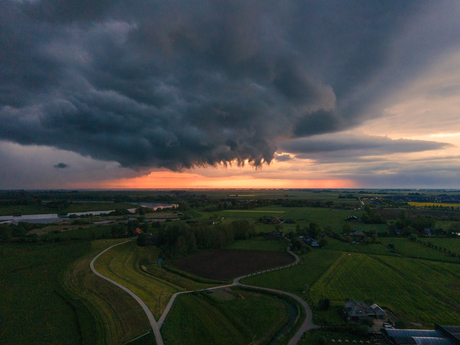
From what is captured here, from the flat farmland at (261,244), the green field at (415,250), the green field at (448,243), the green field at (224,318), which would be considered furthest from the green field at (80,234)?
the green field at (448,243)

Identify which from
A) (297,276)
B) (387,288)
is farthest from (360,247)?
(297,276)

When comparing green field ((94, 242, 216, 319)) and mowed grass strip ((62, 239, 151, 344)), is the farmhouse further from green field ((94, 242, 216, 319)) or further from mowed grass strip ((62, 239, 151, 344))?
green field ((94, 242, 216, 319))

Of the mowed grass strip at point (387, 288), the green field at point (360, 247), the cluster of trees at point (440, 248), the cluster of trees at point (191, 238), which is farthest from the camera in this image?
the cluster of trees at point (191, 238)

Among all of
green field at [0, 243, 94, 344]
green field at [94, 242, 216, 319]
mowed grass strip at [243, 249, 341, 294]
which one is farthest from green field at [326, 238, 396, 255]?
green field at [0, 243, 94, 344]

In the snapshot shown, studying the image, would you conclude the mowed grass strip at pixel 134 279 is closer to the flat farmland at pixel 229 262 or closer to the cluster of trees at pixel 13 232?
the flat farmland at pixel 229 262

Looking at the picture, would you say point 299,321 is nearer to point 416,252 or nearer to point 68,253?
point 416,252

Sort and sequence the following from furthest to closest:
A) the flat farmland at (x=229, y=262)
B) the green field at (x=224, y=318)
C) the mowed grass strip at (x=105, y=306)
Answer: the flat farmland at (x=229, y=262) < the green field at (x=224, y=318) < the mowed grass strip at (x=105, y=306)
